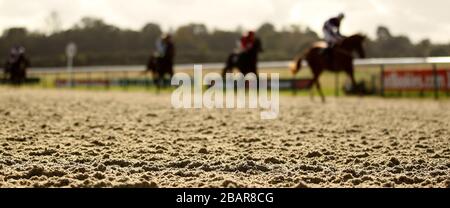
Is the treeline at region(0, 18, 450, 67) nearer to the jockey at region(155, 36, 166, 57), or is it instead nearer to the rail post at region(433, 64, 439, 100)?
the jockey at region(155, 36, 166, 57)

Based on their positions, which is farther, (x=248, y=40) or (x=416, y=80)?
(x=248, y=40)

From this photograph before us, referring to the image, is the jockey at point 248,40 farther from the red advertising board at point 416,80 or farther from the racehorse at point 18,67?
the racehorse at point 18,67

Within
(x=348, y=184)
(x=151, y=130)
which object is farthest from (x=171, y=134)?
(x=348, y=184)

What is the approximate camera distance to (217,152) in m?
4.56

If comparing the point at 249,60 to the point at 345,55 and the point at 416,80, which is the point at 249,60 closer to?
the point at 345,55

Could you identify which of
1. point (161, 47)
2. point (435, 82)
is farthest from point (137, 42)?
point (435, 82)

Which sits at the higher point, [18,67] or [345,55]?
[345,55]

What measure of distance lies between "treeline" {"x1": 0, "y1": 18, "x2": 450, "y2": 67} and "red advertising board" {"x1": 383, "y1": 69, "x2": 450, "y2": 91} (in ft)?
45.3

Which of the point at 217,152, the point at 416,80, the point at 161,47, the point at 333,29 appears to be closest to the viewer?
the point at 217,152

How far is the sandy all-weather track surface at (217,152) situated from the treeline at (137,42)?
24793mm

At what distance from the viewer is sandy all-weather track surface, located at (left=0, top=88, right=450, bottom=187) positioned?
3.42 meters

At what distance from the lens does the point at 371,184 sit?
3324mm

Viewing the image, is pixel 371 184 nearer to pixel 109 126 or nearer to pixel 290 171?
pixel 290 171

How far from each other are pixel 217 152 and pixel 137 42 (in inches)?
1917
